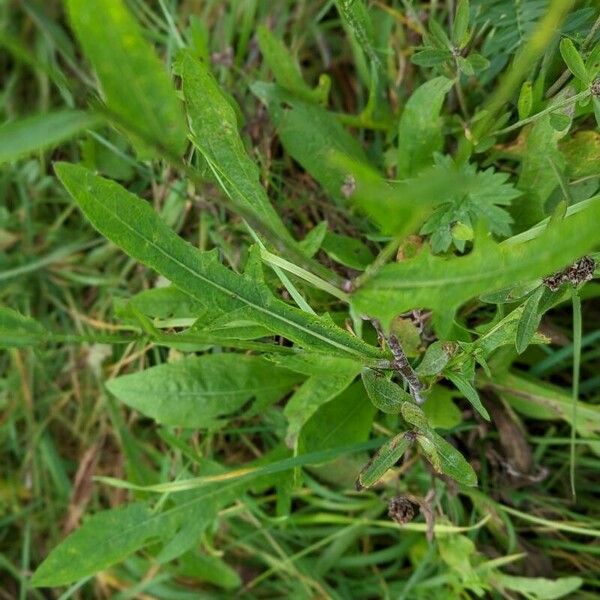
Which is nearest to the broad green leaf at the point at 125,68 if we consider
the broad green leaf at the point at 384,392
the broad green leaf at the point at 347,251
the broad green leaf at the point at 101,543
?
the broad green leaf at the point at 384,392

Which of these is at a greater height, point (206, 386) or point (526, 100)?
point (526, 100)

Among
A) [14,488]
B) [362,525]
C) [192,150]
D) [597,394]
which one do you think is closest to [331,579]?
[362,525]

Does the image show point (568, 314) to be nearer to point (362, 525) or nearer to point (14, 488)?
point (362, 525)

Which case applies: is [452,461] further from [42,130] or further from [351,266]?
[42,130]

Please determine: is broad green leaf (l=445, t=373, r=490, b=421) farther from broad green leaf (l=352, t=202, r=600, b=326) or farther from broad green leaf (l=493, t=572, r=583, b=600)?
broad green leaf (l=493, t=572, r=583, b=600)

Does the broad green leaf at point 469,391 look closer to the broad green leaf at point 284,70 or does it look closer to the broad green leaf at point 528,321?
the broad green leaf at point 528,321

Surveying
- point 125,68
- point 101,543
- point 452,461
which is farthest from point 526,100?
point 101,543
